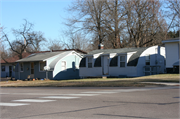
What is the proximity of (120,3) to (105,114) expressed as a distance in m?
34.1

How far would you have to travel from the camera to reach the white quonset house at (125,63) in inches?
1150

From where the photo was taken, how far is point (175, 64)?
25.4 metres

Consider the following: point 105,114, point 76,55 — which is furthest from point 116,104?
point 76,55

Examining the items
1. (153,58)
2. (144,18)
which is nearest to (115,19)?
(144,18)

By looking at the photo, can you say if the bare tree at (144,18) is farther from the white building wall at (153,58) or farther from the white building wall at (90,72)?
the white building wall at (90,72)

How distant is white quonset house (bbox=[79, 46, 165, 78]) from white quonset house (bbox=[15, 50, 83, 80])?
9.41 feet

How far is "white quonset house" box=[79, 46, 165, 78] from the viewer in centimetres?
2920

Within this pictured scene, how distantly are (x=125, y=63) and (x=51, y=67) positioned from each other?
1064 cm

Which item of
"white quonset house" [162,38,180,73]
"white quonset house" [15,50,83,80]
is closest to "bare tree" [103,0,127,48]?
"white quonset house" [15,50,83,80]

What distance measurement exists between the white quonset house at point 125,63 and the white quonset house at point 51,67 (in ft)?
9.41

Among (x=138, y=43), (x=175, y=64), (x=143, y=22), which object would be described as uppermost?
(x=143, y=22)

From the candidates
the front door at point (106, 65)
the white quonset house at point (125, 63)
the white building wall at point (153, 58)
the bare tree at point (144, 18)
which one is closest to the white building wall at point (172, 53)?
the white quonset house at point (125, 63)

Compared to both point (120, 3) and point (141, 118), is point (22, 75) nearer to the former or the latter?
point (120, 3)

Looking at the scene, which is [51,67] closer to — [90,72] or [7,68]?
[90,72]
